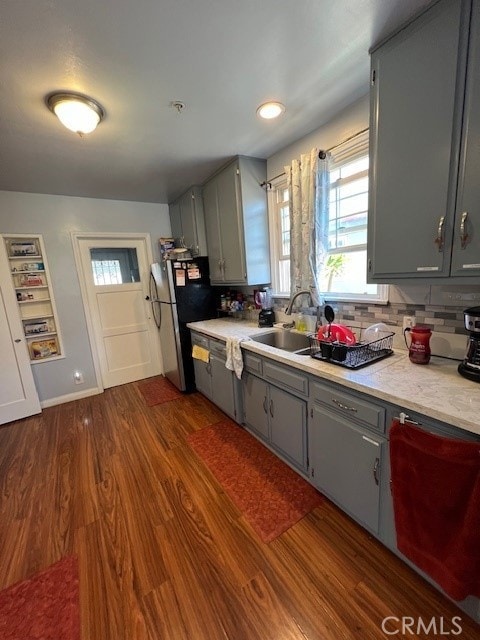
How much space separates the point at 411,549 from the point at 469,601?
0.76 feet

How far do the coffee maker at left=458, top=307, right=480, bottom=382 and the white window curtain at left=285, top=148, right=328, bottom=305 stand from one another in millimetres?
1010

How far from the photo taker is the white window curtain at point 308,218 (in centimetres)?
199

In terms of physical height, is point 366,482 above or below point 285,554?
above

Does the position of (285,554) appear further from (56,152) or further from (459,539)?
(56,152)

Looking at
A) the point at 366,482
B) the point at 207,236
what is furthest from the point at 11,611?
the point at 207,236

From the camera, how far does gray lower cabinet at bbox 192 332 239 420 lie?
8.02 feet

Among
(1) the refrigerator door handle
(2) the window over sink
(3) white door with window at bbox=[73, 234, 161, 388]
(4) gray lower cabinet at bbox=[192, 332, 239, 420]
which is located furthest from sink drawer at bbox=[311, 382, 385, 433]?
(3) white door with window at bbox=[73, 234, 161, 388]

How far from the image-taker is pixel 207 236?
3.15 meters

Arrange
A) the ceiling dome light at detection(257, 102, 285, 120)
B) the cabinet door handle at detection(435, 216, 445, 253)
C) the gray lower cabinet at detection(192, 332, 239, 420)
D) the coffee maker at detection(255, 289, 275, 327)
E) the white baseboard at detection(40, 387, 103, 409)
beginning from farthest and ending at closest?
the white baseboard at detection(40, 387, 103, 409), the coffee maker at detection(255, 289, 275, 327), the gray lower cabinet at detection(192, 332, 239, 420), the ceiling dome light at detection(257, 102, 285, 120), the cabinet door handle at detection(435, 216, 445, 253)

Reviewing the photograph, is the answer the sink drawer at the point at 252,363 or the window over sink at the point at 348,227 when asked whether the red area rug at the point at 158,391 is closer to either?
the sink drawer at the point at 252,363

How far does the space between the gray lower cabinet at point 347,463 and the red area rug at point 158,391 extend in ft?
6.81

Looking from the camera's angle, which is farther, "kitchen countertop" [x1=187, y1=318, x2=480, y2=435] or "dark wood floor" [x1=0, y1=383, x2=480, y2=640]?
"dark wood floor" [x1=0, y1=383, x2=480, y2=640]

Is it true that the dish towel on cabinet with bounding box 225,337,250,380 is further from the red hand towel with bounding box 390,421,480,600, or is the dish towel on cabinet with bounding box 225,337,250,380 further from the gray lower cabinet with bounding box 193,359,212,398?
the red hand towel with bounding box 390,421,480,600

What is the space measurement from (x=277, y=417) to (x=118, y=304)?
2774 mm
